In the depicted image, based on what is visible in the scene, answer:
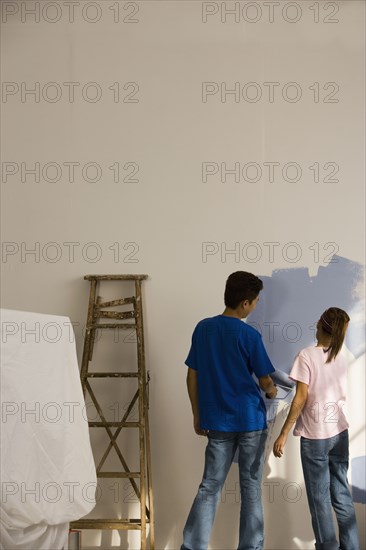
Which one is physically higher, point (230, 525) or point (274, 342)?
point (274, 342)

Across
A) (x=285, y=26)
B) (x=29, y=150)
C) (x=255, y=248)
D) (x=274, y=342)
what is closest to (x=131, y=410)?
(x=274, y=342)

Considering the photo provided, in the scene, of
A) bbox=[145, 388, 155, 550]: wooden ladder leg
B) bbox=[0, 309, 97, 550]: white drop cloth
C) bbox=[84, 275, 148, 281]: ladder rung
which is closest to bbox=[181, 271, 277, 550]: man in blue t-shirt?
bbox=[145, 388, 155, 550]: wooden ladder leg

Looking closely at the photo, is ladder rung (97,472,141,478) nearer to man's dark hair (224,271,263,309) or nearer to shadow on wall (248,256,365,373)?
shadow on wall (248,256,365,373)

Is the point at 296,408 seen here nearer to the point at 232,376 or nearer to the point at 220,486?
the point at 232,376

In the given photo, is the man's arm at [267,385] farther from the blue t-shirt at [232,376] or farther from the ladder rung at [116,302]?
the ladder rung at [116,302]

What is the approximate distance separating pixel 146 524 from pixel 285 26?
10.3ft

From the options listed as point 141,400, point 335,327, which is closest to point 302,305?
point 335,327

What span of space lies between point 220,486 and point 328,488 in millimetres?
562

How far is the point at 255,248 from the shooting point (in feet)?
15.0

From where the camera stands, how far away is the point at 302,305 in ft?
14.9

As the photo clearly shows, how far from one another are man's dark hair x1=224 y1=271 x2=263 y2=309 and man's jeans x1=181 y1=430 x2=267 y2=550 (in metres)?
0.68

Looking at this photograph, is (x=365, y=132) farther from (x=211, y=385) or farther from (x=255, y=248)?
(x=211, y=385)

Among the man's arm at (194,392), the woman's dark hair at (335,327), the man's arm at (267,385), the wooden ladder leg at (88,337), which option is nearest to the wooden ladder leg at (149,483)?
the wooden ladder leg at (88,337)

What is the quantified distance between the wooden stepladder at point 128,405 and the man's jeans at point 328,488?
3.15ft
